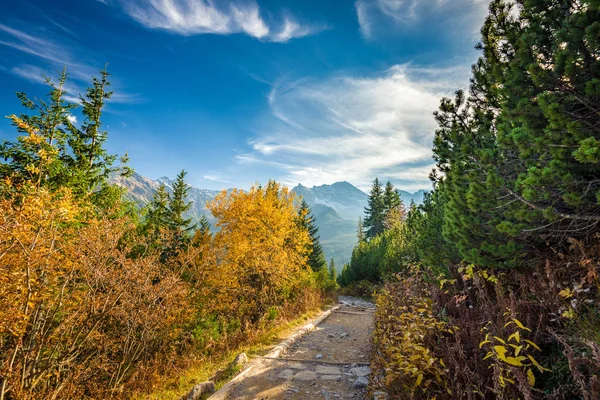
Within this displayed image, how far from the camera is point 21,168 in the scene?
10.0 meters

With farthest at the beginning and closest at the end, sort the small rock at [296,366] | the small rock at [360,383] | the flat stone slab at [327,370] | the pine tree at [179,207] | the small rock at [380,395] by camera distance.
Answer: the pine tree at [179,207]
the small rock at [296,366]
the flat stone slab at [327,370]
the small rock at [360,383]
the small rock at [380,395]

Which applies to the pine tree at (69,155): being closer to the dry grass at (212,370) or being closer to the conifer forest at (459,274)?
the conifer forest at (459,274)

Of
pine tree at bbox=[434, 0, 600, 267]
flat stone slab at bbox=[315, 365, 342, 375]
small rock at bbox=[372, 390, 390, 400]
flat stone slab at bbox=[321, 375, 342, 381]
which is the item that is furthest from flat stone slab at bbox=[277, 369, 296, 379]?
pine tree at bbox=[434, 0, 600, 267]

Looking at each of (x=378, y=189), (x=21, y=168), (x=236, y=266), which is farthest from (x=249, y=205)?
(x=378, y=189)

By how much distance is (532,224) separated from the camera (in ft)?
13.0

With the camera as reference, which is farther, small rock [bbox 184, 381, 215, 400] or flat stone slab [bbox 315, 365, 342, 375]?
flat stone slab [bbox 315, 365, 342, 375]

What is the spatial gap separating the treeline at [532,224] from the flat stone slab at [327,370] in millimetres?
1806

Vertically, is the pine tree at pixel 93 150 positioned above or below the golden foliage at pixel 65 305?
above

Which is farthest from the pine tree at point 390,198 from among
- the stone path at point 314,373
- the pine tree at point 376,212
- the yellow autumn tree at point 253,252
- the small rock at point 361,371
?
the small rock at point 361,371

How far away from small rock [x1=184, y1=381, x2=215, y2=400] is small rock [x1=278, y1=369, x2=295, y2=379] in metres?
1.49

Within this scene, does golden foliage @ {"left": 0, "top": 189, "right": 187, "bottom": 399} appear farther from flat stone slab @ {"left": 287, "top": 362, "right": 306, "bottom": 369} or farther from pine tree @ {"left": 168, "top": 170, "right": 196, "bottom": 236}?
pine tree @ {"left": 168, "top": 170, "right": 196, "bottom": 236}

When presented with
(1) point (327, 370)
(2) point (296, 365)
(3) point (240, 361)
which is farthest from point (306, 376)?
(3) point (240, 361)

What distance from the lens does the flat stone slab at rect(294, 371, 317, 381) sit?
5.78m

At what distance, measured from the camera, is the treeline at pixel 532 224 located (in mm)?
2711
